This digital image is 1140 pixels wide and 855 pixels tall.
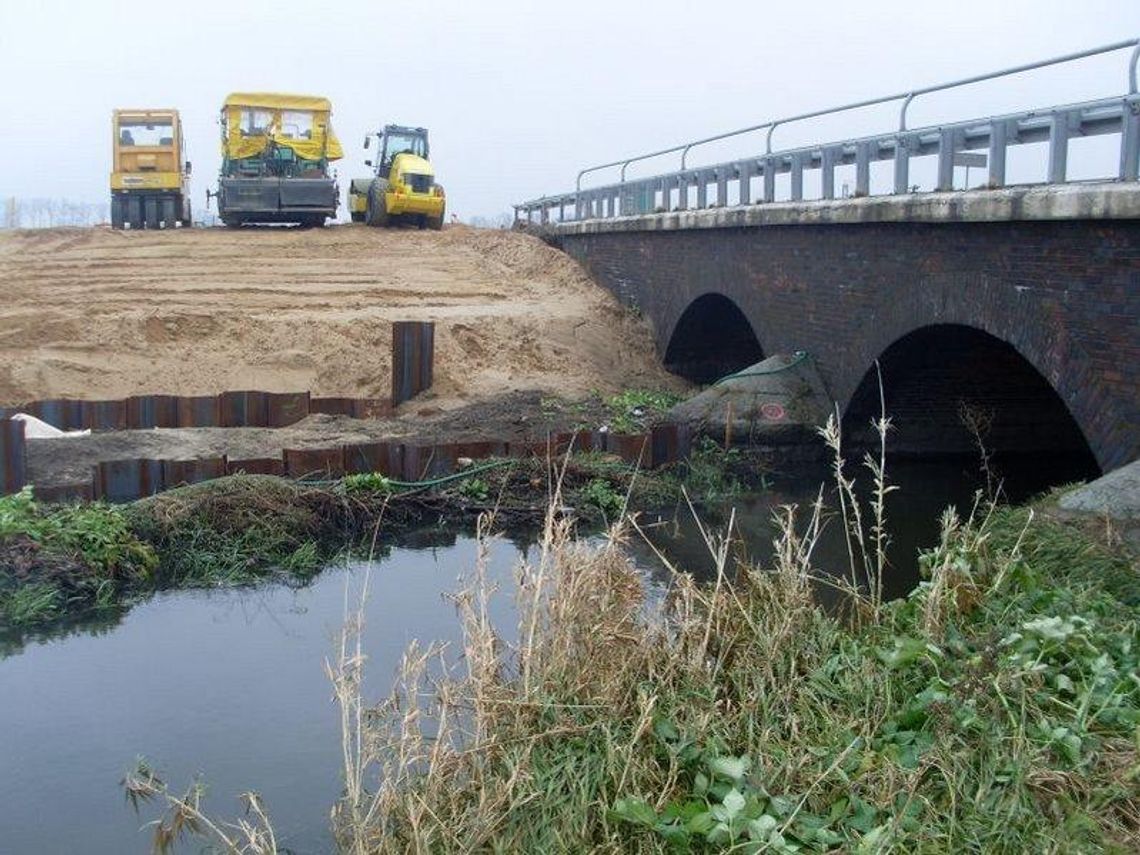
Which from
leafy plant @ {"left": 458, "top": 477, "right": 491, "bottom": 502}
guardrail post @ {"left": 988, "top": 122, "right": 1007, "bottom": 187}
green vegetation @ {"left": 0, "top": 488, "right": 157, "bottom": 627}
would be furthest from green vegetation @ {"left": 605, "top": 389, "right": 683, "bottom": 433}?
green vegetation @ {"left": 0, "top": 488, "right": 157, "bottom": 627}

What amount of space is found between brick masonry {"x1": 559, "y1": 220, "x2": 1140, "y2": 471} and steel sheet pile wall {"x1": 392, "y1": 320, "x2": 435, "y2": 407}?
3922mm

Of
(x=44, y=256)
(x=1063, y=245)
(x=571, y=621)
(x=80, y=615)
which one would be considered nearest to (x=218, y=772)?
(x=571, y=621)

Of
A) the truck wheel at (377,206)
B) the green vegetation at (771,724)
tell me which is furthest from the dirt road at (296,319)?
the green vegetation at (771,724)

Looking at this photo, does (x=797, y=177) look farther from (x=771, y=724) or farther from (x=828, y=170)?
(x=771, y=724)

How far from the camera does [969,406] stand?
47.0 ft

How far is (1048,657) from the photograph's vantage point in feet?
17.5

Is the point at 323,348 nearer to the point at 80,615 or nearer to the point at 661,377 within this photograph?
the point at 661,377

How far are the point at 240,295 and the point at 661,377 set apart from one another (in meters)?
7.37

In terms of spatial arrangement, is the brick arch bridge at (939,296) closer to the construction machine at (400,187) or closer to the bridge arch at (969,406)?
the bridge arch at (969,406)

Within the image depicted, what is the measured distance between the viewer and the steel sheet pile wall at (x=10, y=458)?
451 inches

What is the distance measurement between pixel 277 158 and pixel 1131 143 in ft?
81.1

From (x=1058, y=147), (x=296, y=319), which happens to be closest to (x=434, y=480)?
(x=1058, y=147)

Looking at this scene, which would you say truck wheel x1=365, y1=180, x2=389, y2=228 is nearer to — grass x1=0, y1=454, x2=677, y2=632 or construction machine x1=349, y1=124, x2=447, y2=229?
construction machine x1=349, y1=124, x2=447, y2=229

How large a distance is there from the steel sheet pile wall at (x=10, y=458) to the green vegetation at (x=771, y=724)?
6.72 metres
